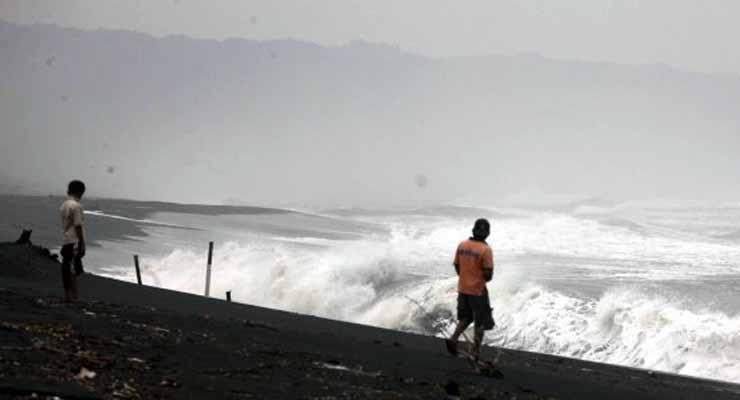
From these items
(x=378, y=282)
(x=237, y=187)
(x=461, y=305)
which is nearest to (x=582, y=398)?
(x=461, y=305)

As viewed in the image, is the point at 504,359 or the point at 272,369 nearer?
the point at 272,369

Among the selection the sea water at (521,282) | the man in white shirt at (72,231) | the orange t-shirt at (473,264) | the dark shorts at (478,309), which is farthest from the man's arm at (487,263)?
the sea water at (521,282)

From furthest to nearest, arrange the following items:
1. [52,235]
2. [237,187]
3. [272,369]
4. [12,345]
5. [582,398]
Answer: [237,187]
[52,235]
[582,398]
[272,369]
[12,345]

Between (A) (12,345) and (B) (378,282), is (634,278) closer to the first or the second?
(B) (378,282)

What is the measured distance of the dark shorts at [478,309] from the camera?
10.7 metres

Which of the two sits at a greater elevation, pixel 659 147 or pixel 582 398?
pixel 659 147

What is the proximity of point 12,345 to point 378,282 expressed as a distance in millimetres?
19265

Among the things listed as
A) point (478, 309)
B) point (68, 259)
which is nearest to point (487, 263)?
point (478, 309)

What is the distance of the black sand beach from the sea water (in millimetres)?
4335

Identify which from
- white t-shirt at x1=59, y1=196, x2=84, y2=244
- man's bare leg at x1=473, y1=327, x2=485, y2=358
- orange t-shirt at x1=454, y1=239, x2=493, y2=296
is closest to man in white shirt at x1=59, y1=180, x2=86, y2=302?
white t-shirt at x1=59, y1=196, x2=84, y2=244

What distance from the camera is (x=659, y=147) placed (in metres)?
154

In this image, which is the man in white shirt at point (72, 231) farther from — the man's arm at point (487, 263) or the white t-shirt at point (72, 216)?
the man's arm at point (487, 263)

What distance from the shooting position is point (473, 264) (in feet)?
34.9

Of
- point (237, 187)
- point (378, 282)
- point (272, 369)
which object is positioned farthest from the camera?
point (237, 187)
